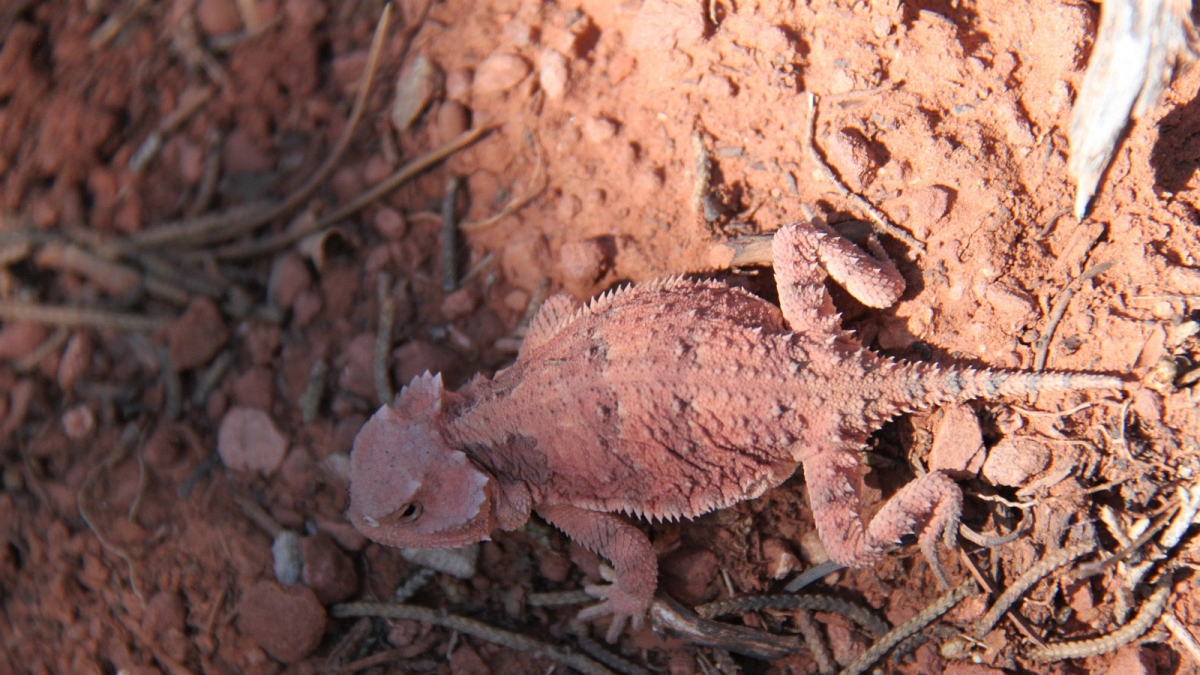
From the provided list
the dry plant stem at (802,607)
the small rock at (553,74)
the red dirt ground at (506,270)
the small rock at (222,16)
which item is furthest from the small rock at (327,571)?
the small rock at (222,16)

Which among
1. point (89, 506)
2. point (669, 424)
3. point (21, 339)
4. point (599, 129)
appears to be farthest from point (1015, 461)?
point (21, 339)

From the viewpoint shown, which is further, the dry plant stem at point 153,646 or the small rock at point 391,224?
the small rock at point 391,224

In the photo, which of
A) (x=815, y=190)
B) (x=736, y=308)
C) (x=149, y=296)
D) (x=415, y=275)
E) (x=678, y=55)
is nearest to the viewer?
(x=736, y=308)

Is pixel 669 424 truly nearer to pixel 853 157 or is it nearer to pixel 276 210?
pixel 853 157

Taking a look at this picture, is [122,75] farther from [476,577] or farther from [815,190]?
[815,190]

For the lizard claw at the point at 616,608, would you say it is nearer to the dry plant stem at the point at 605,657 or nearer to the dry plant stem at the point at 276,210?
the dry plant stem at the point at 605,657

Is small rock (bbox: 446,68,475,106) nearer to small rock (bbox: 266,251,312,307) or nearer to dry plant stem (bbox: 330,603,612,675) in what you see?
small rock (bbox: 266,251,312,307)

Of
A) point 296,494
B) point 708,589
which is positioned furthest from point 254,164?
point 708,589
